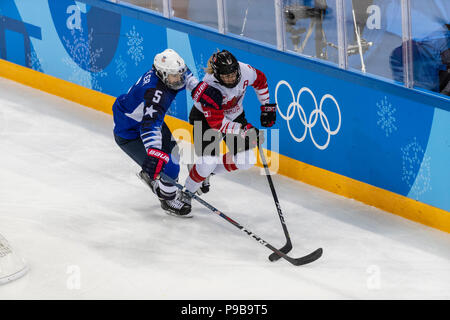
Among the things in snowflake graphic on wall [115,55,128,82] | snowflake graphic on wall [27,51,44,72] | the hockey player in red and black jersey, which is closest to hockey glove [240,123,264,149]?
the hockey player in red and black jersey

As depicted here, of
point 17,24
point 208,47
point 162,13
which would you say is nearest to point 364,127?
point 208,47

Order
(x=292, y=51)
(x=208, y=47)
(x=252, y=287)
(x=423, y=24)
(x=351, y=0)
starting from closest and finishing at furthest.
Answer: (x=252, y=287), (x=423, y=24), (x=351, y=0), (x=292, y=51), (x=208, y=47)

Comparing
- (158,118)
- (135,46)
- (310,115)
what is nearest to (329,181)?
(310,115)

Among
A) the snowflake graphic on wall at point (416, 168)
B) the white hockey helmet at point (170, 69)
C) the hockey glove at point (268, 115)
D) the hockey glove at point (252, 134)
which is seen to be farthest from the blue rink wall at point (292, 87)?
the white hockey helmet at point (170, 69)

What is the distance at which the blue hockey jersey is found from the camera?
17.8 ft

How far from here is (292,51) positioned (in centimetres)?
644

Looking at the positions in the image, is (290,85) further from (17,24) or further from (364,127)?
(17,24)

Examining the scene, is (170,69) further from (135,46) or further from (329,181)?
(135,46)

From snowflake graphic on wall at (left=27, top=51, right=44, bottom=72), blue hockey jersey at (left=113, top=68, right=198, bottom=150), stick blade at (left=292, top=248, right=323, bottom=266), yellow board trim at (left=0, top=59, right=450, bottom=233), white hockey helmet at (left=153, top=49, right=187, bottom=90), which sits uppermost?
white hockey helmet at (left=153, top=49, right=187, bottom=90)

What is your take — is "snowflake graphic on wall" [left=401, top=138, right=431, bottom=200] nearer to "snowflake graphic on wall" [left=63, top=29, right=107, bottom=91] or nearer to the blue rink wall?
the blue rink wall

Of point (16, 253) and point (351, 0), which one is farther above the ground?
point (351, 0)

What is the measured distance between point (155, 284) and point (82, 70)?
3587 mm

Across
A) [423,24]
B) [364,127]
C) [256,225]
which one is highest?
[423,24]

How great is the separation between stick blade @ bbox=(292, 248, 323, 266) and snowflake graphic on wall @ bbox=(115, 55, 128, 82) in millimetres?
3061
